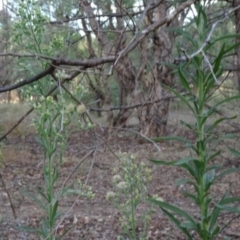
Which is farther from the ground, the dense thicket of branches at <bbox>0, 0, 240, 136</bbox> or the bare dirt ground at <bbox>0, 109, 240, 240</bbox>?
the dense thicket of branches at <bbox>0, 0, 240, 136</bbox>

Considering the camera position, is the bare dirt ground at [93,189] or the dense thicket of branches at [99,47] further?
the bare dirt ground at [93,189]

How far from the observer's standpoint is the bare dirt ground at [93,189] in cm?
512

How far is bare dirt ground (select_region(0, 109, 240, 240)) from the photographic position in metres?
5.12

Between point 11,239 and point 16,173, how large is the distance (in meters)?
3.71

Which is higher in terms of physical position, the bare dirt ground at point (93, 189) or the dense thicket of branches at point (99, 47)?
the dense thicket of branches at point (99, 47)

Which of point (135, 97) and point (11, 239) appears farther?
point (135, 97)

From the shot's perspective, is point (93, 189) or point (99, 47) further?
point (93, 189)

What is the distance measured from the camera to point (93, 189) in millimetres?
7254

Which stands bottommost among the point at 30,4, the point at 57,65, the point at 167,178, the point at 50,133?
the point at 167,178

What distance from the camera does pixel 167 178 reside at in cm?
824

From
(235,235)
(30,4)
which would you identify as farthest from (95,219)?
(30,4)

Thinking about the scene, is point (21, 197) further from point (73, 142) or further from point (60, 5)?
point (73, 142)

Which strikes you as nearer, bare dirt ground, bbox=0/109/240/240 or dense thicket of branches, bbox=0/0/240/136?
dense thicket of branches, bbox=0/0/240/136

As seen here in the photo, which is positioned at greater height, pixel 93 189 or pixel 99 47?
pixel 99 47
